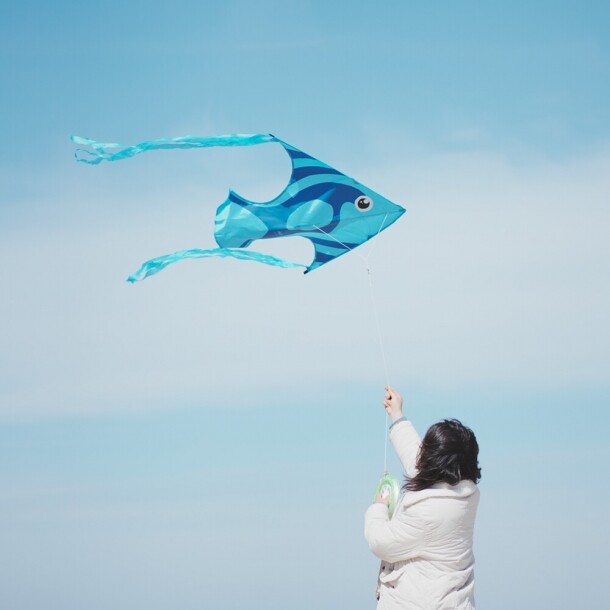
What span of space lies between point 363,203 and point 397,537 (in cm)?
387

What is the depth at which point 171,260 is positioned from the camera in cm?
663

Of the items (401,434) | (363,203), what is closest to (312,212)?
(363,203)

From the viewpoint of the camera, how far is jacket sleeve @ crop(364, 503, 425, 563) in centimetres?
407

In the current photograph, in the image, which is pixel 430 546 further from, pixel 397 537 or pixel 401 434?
pixel 401 434

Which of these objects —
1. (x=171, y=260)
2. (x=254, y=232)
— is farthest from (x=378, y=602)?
(x=254, y=232)

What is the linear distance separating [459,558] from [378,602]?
1.51 feet

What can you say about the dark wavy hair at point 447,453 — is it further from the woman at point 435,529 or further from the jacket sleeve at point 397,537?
the jacket sleeve at point 397,537

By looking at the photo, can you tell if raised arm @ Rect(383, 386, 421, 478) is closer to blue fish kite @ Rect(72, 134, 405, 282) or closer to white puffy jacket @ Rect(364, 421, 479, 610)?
white puffy jacket @ Rect(364, 421, 479, 610)

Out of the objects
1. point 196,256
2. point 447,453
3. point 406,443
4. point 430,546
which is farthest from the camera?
point 196,256

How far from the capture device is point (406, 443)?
4.49 meters

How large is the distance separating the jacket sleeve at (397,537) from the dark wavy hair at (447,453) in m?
0.20

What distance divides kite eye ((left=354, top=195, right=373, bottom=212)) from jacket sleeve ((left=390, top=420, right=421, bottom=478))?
314 cm

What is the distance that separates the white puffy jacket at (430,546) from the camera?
4.05 metres

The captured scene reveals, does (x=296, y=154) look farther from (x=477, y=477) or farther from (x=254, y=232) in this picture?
(x=477, y=477)
